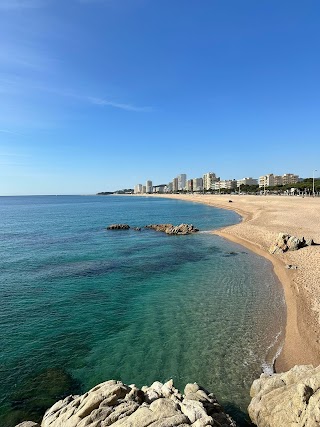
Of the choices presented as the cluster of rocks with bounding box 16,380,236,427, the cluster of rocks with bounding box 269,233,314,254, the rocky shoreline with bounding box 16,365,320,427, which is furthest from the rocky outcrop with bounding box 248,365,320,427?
the cluster of rocks with bounding box 269,233,314,254

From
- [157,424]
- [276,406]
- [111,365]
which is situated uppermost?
[157,424]

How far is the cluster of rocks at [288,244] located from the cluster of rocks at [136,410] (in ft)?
81.5

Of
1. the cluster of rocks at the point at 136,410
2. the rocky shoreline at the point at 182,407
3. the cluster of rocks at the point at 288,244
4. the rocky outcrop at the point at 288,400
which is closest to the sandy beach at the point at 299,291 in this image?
the cluster of rocks at the point at 288,244

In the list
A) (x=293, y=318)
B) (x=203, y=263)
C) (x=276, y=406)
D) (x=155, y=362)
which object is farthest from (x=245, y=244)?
(x=276, y=406)

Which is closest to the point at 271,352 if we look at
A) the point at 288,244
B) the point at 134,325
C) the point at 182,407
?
the point at 134,325

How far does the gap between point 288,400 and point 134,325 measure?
9.93m

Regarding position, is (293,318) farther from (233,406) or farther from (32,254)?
(32,254)

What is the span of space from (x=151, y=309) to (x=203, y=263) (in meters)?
12.3

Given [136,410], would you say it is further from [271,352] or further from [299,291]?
[299,291]

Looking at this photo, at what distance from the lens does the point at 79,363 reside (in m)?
13.4

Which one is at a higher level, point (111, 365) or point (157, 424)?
point (157, 424)

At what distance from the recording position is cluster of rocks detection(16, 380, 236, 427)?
6980mm

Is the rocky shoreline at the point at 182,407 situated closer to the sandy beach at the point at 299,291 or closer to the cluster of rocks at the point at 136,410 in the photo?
the cluster of rocks at the point at 136,410

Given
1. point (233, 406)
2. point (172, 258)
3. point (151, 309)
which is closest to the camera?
point (233, 406)
